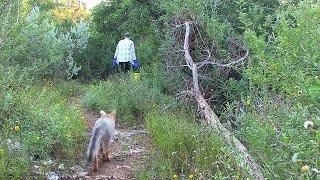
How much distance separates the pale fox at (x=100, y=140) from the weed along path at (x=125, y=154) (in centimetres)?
16

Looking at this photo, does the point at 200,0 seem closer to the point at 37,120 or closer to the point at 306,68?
the point at 37,120

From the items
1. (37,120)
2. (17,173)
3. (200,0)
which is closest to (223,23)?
(200,0)

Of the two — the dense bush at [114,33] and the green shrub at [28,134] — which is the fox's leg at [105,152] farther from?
the dense bush at [114,33]

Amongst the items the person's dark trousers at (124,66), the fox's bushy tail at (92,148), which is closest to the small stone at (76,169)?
the fox's bushy tail at (92,148)

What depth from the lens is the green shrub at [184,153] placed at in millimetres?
5457

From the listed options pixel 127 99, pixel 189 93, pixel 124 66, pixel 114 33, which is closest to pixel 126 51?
pixel 124 66

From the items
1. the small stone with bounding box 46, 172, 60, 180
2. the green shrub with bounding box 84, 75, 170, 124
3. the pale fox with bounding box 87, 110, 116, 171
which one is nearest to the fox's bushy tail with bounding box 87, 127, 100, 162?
the pale fox with bounding box 87, 110, 116, 171

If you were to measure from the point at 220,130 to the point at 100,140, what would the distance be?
69.7 inches

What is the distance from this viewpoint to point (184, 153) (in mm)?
6051

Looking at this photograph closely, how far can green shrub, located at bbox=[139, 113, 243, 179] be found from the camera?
17.9 ft

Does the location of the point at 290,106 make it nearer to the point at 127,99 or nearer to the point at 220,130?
the point at 220,130

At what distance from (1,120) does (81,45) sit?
9.03 meters

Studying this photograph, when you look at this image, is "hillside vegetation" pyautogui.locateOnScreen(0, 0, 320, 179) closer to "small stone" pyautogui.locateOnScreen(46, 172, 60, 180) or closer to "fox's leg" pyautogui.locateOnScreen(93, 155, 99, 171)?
"small stone" pyautogui.locateOnScreen(46, 172, 60, 180)

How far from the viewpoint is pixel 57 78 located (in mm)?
12836
